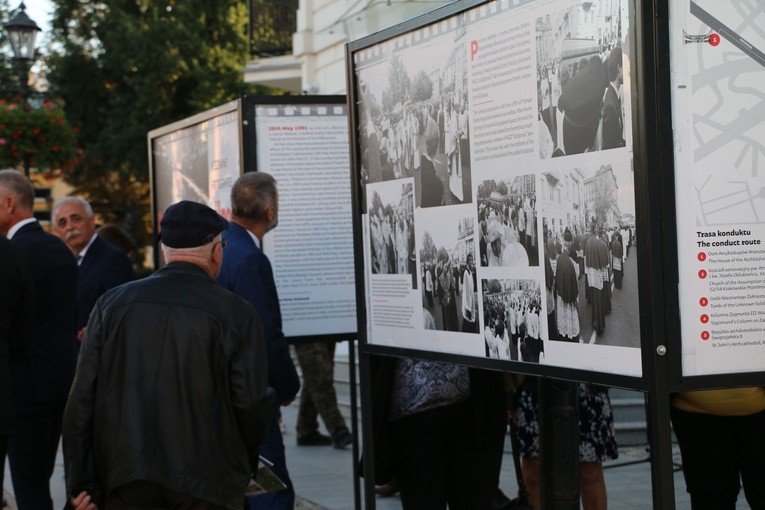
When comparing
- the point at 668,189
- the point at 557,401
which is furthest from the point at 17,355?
the point at 668,189

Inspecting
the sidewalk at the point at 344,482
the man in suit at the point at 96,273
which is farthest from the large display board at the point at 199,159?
the sidewalk at the point at 344,482

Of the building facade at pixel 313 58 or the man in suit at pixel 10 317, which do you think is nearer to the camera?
the man in suit at pixel 10 317

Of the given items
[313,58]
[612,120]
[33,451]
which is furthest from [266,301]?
[313,58]

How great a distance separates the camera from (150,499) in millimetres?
3877

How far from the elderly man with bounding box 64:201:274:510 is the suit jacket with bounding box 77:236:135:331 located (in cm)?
372

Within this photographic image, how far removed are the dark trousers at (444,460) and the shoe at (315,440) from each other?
18.5ft

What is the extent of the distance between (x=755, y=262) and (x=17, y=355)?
12.0 feet

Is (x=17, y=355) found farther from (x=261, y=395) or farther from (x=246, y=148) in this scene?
(x=261, y=395)

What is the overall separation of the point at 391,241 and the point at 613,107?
4.96 ft

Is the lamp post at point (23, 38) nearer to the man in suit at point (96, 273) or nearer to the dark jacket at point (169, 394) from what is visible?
the man in suit at point (96, 273)

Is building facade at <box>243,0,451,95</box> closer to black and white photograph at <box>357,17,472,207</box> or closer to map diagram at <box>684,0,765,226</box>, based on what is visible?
black and white photograph at <box>357,17,472,207</box>

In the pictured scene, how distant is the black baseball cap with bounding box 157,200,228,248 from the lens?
4.04 m

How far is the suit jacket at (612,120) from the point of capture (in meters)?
3.42

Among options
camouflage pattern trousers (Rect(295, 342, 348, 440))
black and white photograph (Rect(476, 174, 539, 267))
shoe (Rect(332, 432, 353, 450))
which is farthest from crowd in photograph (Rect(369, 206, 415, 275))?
shoe (Rect(332, 432, 353, 450))
